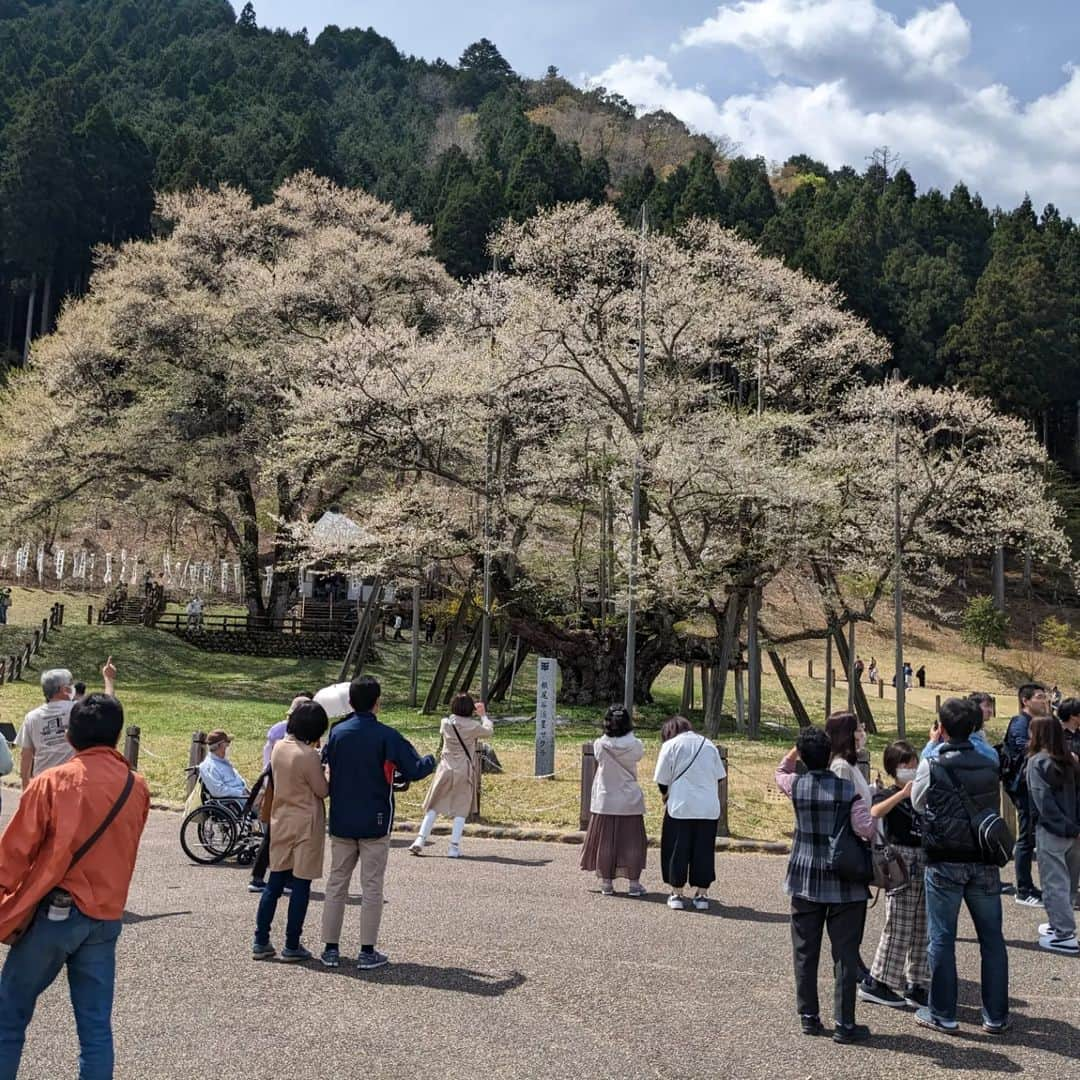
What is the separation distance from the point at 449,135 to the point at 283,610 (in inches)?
2708

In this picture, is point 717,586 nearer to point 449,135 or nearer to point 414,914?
point 414,914

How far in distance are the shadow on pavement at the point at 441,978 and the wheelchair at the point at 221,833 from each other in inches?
127

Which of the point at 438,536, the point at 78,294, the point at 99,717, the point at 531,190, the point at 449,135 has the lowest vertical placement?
the point at 99,717

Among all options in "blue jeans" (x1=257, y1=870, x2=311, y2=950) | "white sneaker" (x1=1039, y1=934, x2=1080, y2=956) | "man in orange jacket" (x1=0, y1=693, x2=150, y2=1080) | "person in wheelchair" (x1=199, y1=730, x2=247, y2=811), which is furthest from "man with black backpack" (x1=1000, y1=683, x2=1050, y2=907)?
"man in orange jacket" (x1=0, y1=693, x2=150, y2=1080)

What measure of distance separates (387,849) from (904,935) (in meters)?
2.76

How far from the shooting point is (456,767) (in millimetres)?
8766

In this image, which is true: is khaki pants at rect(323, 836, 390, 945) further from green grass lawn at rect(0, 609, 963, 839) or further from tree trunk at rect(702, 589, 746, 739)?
tree trunk at rect(702, 589, 746, 739)

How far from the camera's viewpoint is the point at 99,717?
12.6 ft

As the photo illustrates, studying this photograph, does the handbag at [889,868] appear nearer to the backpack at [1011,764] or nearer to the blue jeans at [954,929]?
the blue jeans at [954,929]

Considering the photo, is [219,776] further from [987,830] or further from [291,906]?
[987,830]

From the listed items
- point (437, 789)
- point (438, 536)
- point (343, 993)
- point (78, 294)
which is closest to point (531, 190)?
point (78, 294)

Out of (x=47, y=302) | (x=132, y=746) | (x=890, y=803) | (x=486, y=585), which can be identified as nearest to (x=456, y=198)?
(x=47, y=302)

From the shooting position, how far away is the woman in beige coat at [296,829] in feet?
18.5

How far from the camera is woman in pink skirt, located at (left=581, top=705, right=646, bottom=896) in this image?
764 cm
